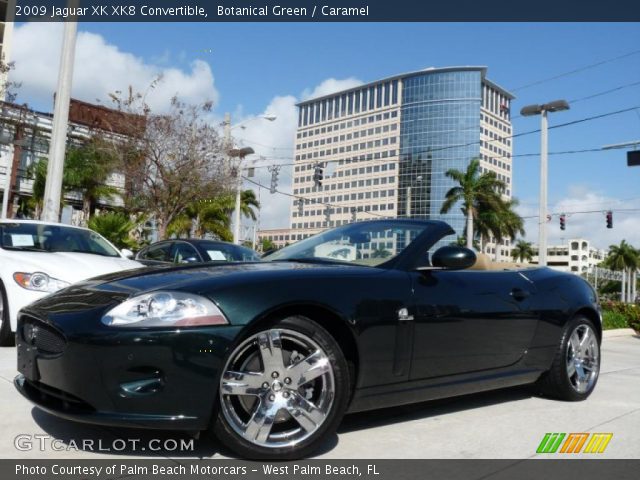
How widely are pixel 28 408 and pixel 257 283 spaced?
1716 millimetres

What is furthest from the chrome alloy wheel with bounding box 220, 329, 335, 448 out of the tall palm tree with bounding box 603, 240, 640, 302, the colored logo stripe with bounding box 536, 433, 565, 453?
the tall palm tree with bounding box 603, 240, 640, 302

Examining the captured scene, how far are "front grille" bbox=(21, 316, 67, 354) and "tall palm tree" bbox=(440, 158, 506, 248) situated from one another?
137ft

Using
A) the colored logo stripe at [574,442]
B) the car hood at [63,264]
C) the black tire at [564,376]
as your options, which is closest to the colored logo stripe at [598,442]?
the colored logo stripe at [574,442]

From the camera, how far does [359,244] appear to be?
379 centimetres

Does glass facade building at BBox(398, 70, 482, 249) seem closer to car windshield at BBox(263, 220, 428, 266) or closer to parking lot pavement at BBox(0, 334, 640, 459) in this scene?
parking lot pavement at BBox(0, 334, 640, 459)

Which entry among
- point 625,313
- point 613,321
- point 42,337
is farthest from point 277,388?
point 625,313

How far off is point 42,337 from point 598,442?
9.96 ft

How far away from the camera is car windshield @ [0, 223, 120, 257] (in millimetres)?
6268

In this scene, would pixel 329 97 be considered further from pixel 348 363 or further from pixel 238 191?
pixel 348 363

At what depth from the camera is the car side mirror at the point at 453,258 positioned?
345 centimetres

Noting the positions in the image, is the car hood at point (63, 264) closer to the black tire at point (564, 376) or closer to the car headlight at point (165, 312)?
the car headlight at point (165, 312)

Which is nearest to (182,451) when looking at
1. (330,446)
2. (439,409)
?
(330,446)

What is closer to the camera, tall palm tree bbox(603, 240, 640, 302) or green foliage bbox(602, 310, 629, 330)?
green foliage bbox(602, 310, 629, 330)

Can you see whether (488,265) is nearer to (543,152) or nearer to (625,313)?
(625,313)
